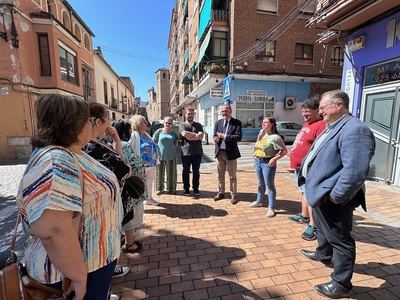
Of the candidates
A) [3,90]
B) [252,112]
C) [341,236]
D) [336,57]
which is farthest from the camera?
[336,57]

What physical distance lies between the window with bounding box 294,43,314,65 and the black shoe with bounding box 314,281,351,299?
16.6 meters

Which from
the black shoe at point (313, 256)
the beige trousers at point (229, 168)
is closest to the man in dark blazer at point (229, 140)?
the beige trousers at point (229, 168)

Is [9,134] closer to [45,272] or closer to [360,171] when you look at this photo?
[45,272]

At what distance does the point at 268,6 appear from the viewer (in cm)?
1523

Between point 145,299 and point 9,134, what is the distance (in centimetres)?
1224

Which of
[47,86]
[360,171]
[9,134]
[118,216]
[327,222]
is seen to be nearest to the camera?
[118,216]

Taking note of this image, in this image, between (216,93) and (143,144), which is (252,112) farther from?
(143,144)

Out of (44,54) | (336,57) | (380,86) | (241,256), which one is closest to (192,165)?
(241,256)

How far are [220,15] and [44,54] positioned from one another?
1057cm

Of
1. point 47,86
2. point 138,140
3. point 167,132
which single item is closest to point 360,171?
point 138,140

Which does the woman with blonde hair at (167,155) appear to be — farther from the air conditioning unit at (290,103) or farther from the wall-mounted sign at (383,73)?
the air conditioning unit at (290,103)

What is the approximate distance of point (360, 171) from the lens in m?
1.89

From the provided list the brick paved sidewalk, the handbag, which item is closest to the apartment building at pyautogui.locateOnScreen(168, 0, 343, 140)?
the brick paved sidewalk

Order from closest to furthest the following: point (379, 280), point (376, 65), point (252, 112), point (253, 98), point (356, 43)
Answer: point (379, 280)
point (376, 65)
point (356, 43)
point (253, 98)
point (252, 112)
